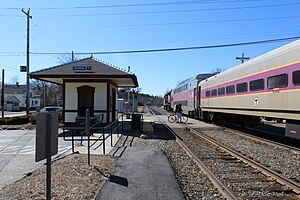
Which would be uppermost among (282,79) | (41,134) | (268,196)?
(282,79)

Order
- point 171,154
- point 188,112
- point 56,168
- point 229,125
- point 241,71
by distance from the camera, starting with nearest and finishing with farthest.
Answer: point 56,168 < point 171,154 < point 241,71 < point 229,125 < point 188,112

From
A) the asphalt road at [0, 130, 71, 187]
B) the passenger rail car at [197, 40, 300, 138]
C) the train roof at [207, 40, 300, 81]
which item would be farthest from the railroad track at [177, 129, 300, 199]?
the asphalt road at [0, 130, 71, 187]

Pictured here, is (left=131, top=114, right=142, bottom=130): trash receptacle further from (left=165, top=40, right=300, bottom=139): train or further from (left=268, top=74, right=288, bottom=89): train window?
(left=268, top=74, right=288, bottom=89): train window

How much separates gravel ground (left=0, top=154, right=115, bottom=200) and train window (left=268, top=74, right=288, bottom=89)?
6.86 meters

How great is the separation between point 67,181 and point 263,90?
9983mm

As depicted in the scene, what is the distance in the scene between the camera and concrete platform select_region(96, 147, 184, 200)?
6.26 m

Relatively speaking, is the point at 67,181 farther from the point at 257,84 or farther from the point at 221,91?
the point at 221,91

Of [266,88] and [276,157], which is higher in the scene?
[266,88]

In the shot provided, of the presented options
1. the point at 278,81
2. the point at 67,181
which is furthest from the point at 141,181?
the point at 278,81

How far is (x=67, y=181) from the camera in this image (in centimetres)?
725

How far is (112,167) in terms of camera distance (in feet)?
29.5

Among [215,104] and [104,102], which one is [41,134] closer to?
[104,102]

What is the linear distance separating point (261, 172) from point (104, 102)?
1534 centimetres

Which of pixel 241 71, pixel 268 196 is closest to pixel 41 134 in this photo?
pixel 268 196
